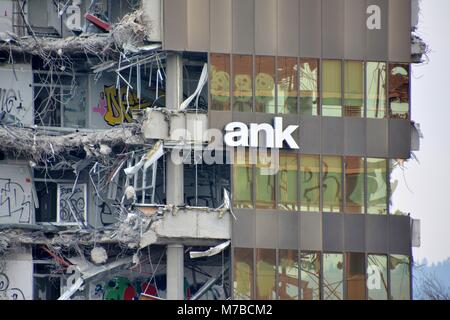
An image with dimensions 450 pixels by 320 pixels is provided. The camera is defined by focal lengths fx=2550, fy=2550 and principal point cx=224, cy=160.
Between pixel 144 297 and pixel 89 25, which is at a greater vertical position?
pixel 89 25

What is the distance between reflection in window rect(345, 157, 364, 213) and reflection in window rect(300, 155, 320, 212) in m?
1.36

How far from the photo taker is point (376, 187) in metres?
113

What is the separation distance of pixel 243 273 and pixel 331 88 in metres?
9.25

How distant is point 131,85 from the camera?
115875mm

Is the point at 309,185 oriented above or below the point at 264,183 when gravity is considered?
below

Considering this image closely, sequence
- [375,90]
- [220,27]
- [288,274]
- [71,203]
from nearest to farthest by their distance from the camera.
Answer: [288,274]
[220,27]
[375,90]
[71,203]

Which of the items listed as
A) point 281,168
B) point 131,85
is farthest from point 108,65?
point 281,168

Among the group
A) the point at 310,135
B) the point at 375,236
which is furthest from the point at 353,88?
the point at 375,236

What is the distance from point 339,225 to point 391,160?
3.87 meters

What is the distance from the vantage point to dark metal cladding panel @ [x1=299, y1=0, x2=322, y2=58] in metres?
113

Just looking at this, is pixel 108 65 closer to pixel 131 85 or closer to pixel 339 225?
pixel 131 85

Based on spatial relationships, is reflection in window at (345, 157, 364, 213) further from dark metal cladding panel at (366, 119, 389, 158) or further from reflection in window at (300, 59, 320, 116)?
reflection in window at (300, 59, 320, 116)

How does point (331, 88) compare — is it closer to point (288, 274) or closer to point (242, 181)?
point (242, 181)

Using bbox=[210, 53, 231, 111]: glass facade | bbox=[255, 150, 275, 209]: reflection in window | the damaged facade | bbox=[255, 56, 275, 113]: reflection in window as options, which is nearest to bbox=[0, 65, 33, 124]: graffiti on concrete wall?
the damaged facade
